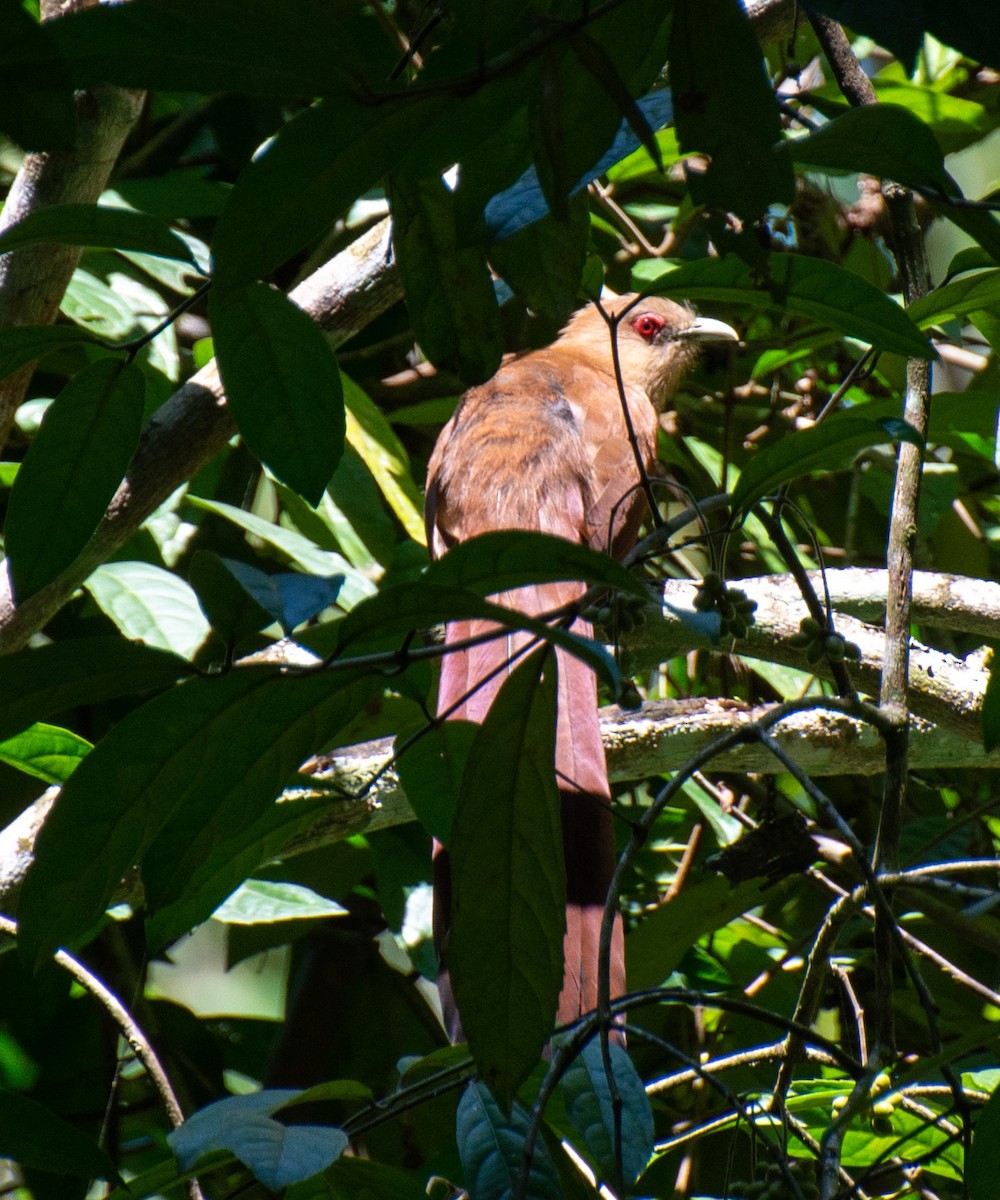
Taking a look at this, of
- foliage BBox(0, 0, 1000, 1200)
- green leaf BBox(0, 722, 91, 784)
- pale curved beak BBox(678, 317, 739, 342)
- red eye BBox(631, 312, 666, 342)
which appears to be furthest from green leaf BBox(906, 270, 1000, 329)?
red eye BBox(631, 312, 666, 342)

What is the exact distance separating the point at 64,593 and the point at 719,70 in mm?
1566

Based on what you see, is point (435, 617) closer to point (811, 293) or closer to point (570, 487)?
point (811, 293)

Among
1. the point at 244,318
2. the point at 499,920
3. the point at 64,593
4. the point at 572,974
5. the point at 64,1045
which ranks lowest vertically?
the point at 64,1045

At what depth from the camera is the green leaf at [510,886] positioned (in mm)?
958

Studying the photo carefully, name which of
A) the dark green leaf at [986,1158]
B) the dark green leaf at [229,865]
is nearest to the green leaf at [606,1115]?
the dark green leaf at [986,1158]

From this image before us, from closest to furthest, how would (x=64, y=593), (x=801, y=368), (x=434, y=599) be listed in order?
(x=434, y=599) → (x=64, y=593) → (x=801, y=368)

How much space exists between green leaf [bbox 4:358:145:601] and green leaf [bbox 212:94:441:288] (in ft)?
1.21

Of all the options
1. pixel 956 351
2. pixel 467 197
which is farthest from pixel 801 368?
pixel 467 197

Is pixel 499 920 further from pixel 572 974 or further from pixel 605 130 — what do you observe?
pixel 572 974

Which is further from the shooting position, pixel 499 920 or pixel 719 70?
pixel 499 920

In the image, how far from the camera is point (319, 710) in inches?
37.9

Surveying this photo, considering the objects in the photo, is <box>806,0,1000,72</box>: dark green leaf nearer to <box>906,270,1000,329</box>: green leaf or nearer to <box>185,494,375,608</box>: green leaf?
<box>906,270,1000,329</box>: green leaf

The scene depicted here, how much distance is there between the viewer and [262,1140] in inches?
39.4

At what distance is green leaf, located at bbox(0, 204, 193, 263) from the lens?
3.51 feet
